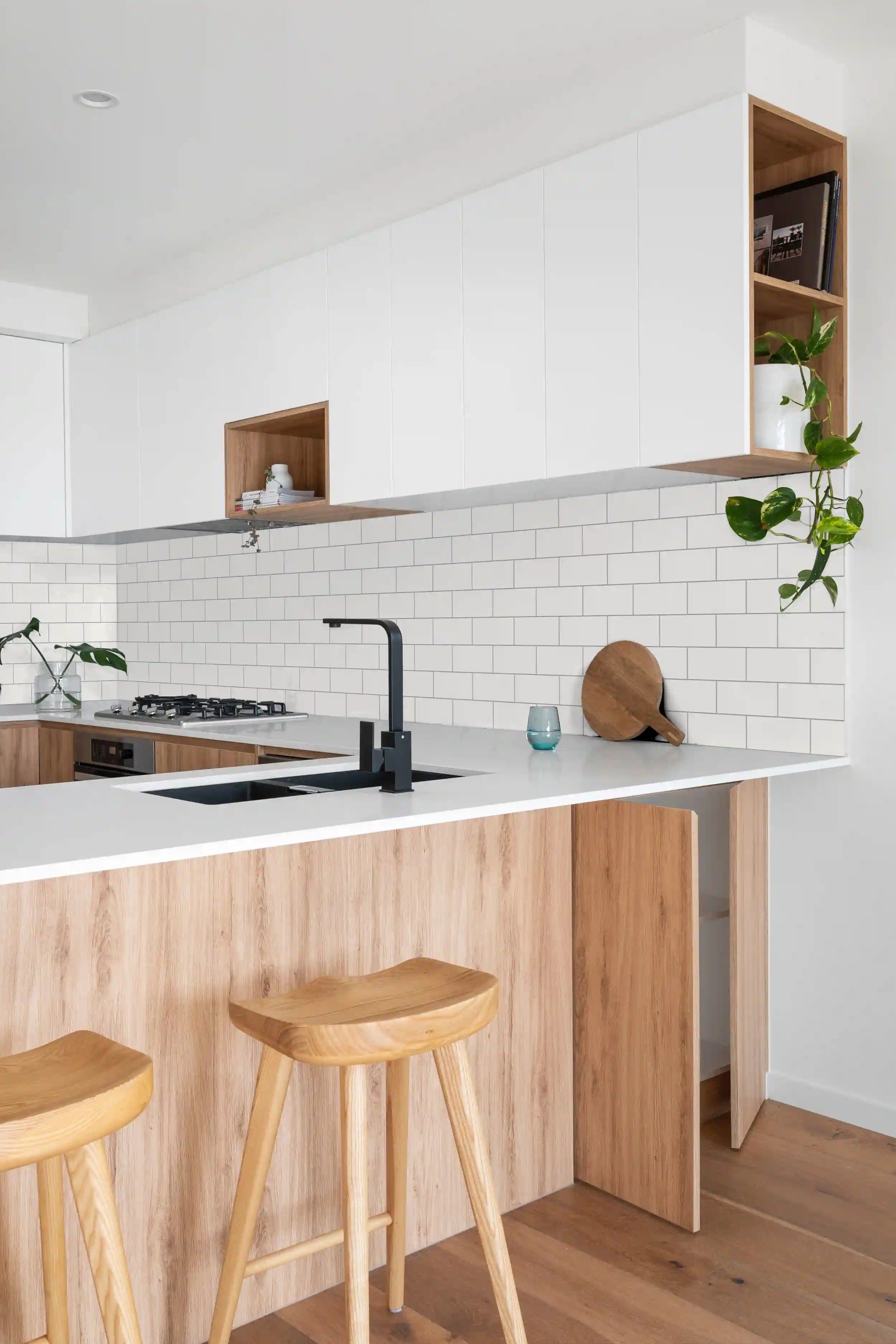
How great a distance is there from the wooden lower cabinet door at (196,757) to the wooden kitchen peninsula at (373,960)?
81cm

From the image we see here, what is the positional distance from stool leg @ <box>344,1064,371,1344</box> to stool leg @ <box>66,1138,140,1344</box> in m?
0.33

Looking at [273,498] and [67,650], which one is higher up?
[273,498]

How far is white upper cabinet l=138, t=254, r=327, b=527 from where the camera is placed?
3816 mm

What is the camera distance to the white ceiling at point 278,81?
266cm

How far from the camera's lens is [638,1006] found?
2611 millimetres

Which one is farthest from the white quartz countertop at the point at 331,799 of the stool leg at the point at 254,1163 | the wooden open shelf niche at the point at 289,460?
the wooden open shelf niche at the point at 289,460

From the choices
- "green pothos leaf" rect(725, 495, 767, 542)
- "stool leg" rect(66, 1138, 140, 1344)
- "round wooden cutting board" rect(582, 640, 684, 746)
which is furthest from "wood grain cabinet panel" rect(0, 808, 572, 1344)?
"green pothos leaf" rect(725, 495, 767, 542)

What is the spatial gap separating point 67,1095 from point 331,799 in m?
0.92

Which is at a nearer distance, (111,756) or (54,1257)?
(54,1257)

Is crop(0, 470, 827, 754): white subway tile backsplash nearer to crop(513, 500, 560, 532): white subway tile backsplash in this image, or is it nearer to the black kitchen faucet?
crop(513, 500, 560, 532): white subway tile backsplash

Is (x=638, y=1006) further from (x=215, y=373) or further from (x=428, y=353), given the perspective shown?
(x=215, y=373)

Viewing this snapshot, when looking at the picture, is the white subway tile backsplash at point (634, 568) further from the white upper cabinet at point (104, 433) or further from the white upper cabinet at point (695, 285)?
the white upper cabinet at point (104, 433)

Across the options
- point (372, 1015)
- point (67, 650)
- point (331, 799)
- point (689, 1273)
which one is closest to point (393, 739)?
point (331, 799)

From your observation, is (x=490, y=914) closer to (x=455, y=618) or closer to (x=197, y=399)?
(x=455, y=618)
